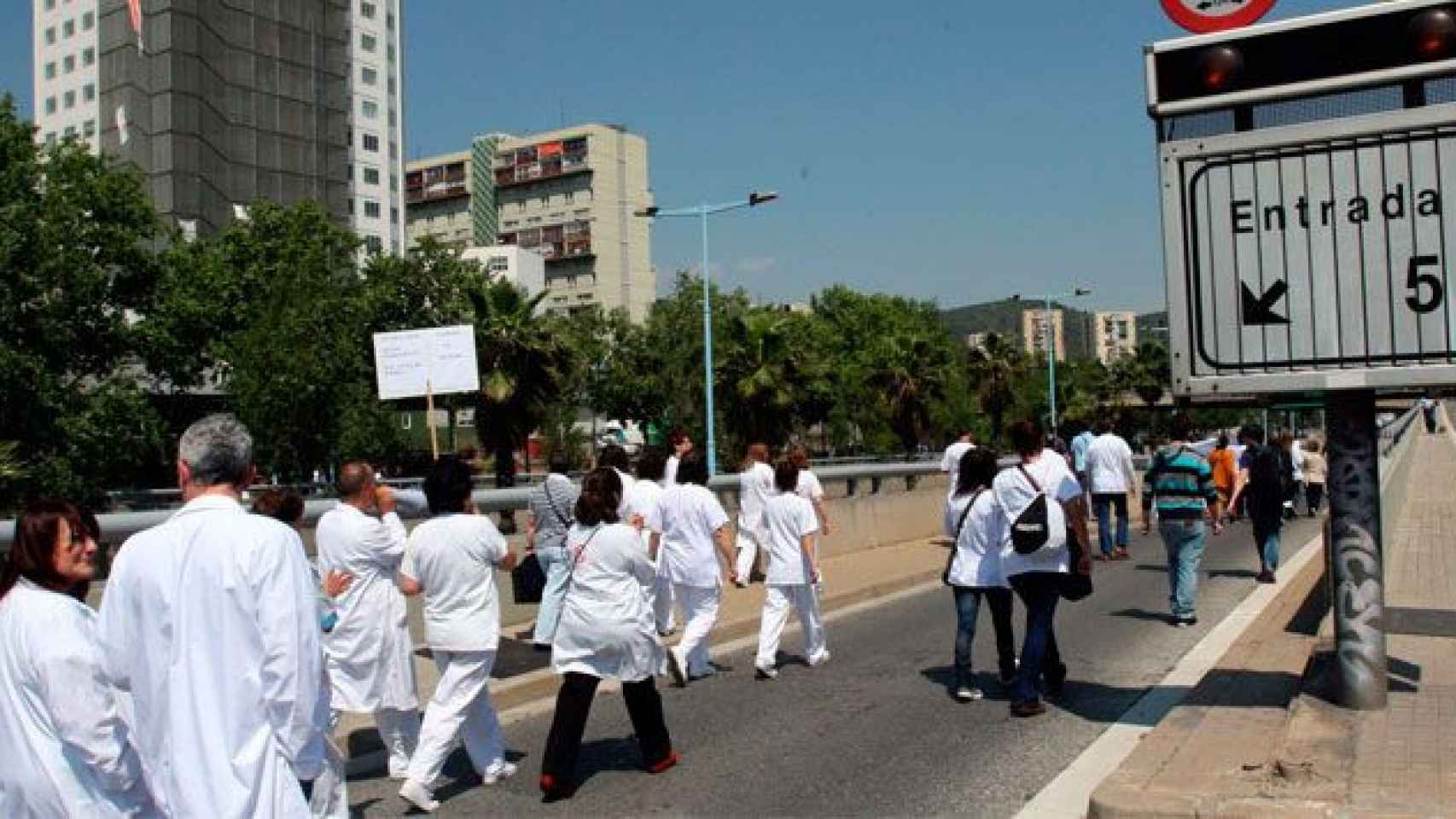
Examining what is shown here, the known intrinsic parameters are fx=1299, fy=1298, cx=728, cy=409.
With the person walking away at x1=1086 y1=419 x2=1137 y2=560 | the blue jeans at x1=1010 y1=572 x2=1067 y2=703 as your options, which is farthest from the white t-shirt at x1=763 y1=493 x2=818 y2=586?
the person walking away at x1=1086 y1=419 x2=1137 y2=560

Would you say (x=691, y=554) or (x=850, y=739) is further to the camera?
(x=691, y=554)

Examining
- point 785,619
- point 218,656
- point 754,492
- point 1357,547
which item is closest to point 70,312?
point 754,492

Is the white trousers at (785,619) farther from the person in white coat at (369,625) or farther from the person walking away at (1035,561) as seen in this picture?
the person in white coat at (369,625)

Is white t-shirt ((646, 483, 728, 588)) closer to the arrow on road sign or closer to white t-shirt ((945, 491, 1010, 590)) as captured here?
white t-shirt ((945, 491, 1010, 590))

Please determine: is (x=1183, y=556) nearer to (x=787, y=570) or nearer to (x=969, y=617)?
(x=969, y=617)

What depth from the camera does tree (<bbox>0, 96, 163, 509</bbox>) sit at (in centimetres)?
4084

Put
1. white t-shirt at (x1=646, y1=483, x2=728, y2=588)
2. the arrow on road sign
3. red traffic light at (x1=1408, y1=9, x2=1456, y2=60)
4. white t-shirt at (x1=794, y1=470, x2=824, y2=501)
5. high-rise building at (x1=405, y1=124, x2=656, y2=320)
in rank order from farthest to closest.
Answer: high-rise building at (x1=405, y1=124, x2=656, y2=320) < white t-shirt at (x1=794, y1=470, x2=824, y2=501) < white t-shirt at (x1=646, y1=483, x2=728, y2=588) < the arrow on road sign < red traffic light at (x1=1408, y1=9, x2=1456, y2=60)

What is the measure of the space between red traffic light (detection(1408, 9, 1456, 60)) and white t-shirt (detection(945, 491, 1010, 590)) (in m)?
3.86

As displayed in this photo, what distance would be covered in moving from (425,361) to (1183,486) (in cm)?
723

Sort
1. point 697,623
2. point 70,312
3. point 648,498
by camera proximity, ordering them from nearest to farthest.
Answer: point 697,623 < point 648,498 < point 70,312

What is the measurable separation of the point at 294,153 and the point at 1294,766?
331ft

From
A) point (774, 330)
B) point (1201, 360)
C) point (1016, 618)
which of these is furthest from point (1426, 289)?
point (774, 330)

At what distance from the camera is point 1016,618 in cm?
1269

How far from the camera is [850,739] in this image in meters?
7.88
